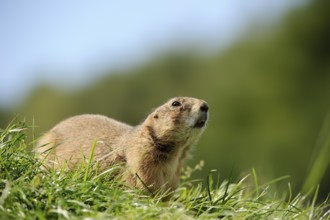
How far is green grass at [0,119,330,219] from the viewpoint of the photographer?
5422 millimetres

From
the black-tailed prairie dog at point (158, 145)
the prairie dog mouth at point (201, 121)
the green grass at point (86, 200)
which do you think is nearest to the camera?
the green grass at point (86, 200)

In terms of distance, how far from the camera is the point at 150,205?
5.79 meters

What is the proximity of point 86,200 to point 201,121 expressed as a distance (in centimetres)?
243

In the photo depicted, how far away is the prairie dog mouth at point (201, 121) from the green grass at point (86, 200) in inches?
43.2

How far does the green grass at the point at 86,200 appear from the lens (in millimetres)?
5422

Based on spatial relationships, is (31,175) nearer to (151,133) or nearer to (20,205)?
(20,205)

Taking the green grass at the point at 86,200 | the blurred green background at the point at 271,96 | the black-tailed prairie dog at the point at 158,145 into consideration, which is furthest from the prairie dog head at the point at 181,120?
the blurred green background at the point at 271,96

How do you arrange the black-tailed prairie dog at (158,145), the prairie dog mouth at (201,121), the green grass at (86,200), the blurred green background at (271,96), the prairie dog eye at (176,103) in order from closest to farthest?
the green grass at (86,200), the black-tailed prairie dog at (158,145), the prairie dog mouth at (201,121), the prairie dog eye at (176,103), the blurred green background at (271,96)

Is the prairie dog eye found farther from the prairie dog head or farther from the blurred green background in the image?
the blurred green background

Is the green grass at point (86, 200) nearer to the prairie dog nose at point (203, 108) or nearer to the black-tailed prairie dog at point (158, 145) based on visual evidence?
the black-tailed prairie dog at point (158, 145)

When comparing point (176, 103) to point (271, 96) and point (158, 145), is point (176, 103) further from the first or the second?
point (271, 96)

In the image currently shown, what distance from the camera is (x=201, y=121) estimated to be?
7.91m

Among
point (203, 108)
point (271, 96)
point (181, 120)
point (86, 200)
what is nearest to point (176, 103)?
point (181, 120)

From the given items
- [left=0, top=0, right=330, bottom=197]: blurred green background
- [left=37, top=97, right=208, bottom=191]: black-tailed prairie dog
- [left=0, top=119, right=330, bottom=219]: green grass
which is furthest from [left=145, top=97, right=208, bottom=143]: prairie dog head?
[left=0, top=0, right=330, bottom=197]: blurred green background
